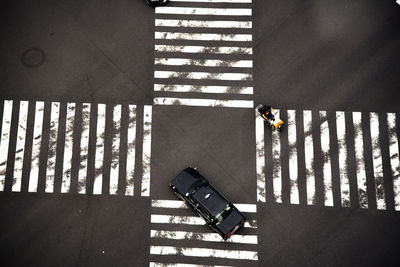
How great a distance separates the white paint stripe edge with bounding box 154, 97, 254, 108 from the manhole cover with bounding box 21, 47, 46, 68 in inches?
260

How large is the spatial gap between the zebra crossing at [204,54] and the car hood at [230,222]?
548cm

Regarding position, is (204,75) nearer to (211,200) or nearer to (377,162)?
(211,200)

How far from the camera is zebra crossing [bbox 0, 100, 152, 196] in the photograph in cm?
1717

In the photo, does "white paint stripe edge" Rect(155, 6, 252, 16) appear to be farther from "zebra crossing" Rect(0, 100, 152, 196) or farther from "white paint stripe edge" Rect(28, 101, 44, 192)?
"white paint stripe edge" Rect(28, 101, 44, 192)

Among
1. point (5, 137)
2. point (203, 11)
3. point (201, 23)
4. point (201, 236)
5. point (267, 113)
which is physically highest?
point (203, 11)

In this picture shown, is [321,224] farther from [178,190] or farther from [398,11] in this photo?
[398,11]

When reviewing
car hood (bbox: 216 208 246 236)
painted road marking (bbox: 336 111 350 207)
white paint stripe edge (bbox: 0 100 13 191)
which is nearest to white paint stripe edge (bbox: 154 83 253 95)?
painted road marking (bbox: 336 111 350 207)

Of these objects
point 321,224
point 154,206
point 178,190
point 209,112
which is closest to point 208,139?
point 209,112

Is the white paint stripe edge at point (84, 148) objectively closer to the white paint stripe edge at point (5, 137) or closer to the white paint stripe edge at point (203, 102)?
the white paint stripe edge at point (203, 102)

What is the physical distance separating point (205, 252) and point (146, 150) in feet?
18.3

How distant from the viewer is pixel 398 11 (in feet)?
63.0

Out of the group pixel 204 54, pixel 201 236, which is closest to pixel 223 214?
pixel 201 236

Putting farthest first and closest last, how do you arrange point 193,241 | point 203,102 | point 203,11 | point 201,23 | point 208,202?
point 203,11
point 201,23
point 203,102
point 193,241
point 208,202

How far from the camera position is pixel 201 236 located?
16344 mm
